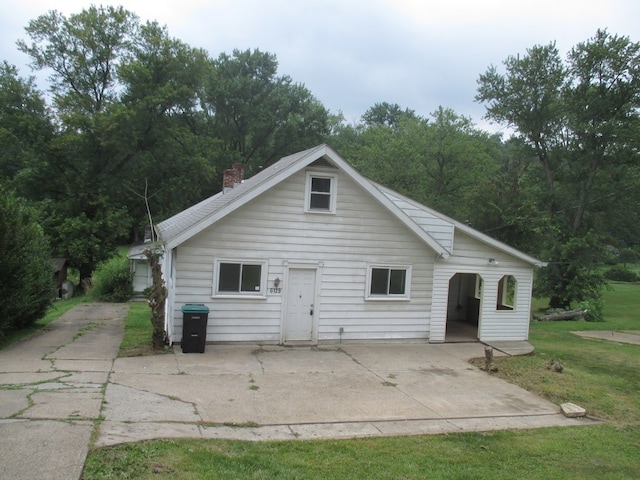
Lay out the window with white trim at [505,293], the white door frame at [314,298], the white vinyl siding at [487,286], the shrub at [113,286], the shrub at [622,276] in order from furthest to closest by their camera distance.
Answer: the shrub at [622,276] < the shrub at [113,286] < the window with white trim at [505,293] < the white vinyl siding at [487,286] < the white door frame at [314,298]

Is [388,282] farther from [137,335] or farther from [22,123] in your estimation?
[22,123]

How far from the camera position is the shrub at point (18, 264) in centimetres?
1236

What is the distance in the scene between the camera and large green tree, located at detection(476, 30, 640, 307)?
30703mm

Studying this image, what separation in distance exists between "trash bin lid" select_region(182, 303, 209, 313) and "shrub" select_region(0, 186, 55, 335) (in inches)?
176

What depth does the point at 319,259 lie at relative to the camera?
1369 cm


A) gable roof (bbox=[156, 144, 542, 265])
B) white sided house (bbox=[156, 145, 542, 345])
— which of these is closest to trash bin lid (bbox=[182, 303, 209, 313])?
white sided house (bbox=[156, 145, 542, 345])

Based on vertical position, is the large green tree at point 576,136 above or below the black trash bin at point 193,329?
above

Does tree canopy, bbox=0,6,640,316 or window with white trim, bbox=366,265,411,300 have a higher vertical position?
tree canopy, bbox=0,6,640,316

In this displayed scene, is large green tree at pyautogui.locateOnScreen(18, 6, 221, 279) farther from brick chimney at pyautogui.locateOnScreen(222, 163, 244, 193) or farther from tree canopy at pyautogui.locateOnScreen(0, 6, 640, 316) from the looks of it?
brick chimney at pyautogui.locateOnScreen(222, 163, 244, 193)

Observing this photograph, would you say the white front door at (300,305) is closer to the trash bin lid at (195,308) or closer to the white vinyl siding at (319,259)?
the white vinyl siding at (319,259)

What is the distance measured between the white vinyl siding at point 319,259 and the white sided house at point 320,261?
27 millimetres

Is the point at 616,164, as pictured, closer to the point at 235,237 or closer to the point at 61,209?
the point at 235,237

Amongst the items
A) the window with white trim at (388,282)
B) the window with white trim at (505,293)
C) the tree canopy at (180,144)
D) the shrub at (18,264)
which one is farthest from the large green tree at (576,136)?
the shrub at (18,264)

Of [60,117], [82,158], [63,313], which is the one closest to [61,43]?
[60,117]
